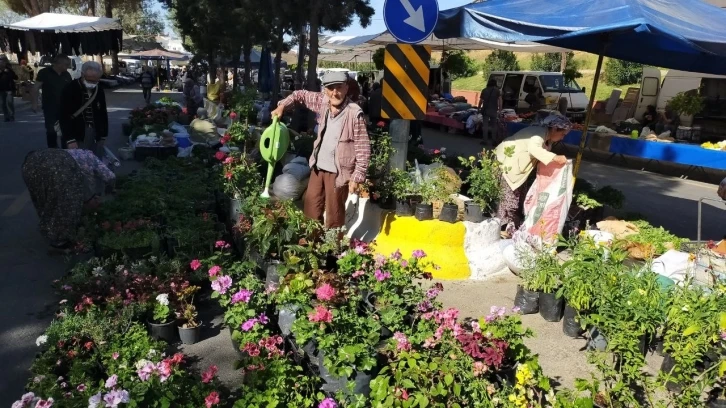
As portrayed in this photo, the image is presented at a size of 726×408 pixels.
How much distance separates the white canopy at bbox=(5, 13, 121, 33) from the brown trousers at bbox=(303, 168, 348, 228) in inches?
359

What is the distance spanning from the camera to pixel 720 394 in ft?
10.4

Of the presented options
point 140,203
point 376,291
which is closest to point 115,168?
point 140,203

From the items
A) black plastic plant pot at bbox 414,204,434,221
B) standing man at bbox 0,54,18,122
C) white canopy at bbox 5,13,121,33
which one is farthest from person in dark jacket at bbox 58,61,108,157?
standing man at bbox 0,54,18,122

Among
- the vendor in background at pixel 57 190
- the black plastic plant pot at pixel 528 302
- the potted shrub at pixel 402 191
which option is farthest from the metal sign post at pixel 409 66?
the vendor in background at pixel 57 190

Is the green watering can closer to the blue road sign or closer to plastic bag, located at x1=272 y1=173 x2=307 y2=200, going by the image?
plastic bag, located at x1=272 y1=173 x2=307 y2=200

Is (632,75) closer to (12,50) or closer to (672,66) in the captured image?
(672,66)

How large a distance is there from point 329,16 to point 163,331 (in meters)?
10.5

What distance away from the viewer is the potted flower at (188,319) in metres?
3.88

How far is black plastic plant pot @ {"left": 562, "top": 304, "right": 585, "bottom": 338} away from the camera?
423 cm

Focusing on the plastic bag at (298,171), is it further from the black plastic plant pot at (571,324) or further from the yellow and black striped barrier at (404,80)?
the black plastic plant pot at (571,324)

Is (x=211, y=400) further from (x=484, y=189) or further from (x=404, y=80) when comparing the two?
(x=484, y=189)

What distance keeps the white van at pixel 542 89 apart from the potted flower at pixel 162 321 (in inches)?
632

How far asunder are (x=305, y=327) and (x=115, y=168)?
7.46 meters

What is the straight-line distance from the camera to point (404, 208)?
5.51m
